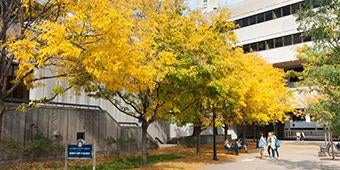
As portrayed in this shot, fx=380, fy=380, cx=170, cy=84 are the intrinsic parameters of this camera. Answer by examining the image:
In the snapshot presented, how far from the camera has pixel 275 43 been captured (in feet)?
161

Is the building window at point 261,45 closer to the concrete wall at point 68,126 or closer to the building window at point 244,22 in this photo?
the building window at point 244,22

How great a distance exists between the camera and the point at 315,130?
153ft

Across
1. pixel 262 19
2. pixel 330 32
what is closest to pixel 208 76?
pixel 330 32

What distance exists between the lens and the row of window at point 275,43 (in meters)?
46.2

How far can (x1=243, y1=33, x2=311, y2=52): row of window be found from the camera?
151 ft

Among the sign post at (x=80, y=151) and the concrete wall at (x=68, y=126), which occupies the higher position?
the concrete wall at (x=68, y=126)

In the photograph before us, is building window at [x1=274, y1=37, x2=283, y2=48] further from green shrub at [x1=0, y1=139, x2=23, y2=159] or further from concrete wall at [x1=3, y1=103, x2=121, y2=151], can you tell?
green shrub at [x1=0, y1=139, x2=23, y2=159]

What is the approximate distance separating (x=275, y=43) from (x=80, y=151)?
4173cm

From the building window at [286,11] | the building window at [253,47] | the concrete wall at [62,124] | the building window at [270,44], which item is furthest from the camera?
the building window at [253,47]

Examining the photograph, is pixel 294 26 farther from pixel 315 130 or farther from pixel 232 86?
pixel 232 86

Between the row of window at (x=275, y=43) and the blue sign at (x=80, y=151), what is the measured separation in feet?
126

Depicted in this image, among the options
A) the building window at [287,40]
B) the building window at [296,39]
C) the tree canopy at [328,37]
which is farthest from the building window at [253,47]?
the tree canopy at [328,37]

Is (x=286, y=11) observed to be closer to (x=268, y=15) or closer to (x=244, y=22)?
(x=268, y=15)

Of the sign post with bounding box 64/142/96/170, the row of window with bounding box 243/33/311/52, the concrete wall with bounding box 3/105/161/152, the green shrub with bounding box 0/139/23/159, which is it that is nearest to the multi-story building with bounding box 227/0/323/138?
the row of window with bounding box 243/33/311/52
